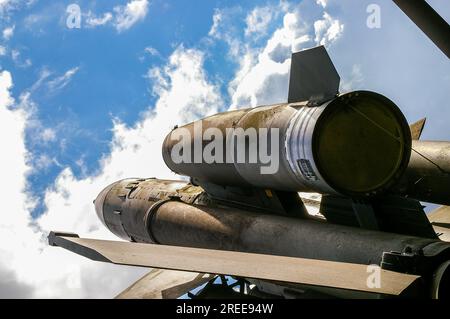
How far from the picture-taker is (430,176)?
833 centimetres

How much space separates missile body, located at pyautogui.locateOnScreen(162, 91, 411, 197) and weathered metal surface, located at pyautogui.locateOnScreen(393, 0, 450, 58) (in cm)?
215

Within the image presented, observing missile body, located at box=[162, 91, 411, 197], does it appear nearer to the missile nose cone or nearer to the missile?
the missile

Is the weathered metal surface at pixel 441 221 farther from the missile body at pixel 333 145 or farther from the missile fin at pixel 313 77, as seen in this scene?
the missile fin at pixel 313 77

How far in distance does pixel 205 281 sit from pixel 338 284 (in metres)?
4.58

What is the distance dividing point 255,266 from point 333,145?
2852 mm

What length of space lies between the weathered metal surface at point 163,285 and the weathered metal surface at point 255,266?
2.82m

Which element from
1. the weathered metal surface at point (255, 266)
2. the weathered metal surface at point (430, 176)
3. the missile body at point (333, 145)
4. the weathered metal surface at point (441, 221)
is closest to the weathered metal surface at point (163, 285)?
the missile body at point (333, 145)

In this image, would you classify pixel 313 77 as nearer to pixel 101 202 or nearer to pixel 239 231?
pixel 239 231

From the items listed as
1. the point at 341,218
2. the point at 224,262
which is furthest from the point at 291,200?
the point at 224,262

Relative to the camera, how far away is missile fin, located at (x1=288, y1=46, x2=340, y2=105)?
679 centimetres

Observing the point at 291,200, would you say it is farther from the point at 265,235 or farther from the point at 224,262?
the point at 224,262

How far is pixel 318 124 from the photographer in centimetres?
623

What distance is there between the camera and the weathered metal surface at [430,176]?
8.14m
